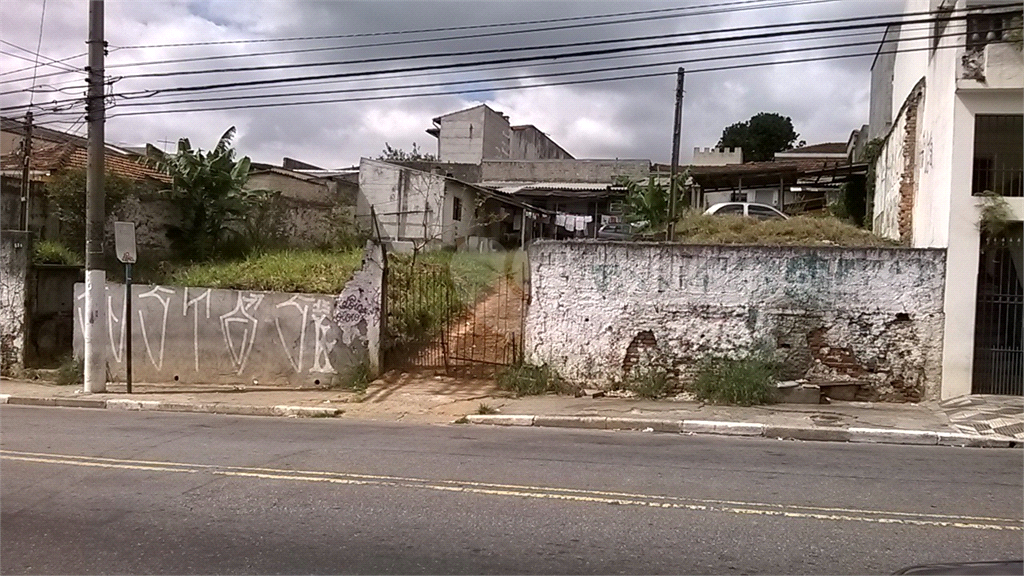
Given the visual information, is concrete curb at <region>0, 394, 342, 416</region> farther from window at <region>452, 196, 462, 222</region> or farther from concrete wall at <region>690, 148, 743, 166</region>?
concrete wall at <region>690, 148, 743, 166</region>

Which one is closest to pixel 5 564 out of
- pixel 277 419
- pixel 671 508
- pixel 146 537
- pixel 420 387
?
pixel 146 537

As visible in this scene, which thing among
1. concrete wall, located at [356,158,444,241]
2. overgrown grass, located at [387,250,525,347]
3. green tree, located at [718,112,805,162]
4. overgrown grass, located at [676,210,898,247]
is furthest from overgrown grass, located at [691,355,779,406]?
green tree, located at [718,112,805,162]

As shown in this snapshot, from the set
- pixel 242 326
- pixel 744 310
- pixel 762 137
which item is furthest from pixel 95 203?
pixel 762 137

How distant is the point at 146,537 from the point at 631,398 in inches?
326

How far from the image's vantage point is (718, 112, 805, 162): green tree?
5894cm

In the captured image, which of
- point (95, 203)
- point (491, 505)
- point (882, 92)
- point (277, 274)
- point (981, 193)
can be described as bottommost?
point (491, 505)

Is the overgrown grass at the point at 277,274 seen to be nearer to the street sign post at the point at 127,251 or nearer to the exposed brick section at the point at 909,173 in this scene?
the street sign post at the point at 127,251

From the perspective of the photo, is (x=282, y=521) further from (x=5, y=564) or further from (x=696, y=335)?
(x=696, y=335)

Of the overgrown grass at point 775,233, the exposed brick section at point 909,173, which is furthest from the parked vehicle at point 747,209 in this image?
the exposed brick section at point 909,173

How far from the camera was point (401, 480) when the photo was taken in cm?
675

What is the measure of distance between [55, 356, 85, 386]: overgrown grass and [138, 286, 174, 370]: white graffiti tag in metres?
1.38

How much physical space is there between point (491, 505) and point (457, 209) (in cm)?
2241

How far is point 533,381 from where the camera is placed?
1261 centimetres

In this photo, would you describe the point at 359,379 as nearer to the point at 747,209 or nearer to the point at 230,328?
the point at 230,328
